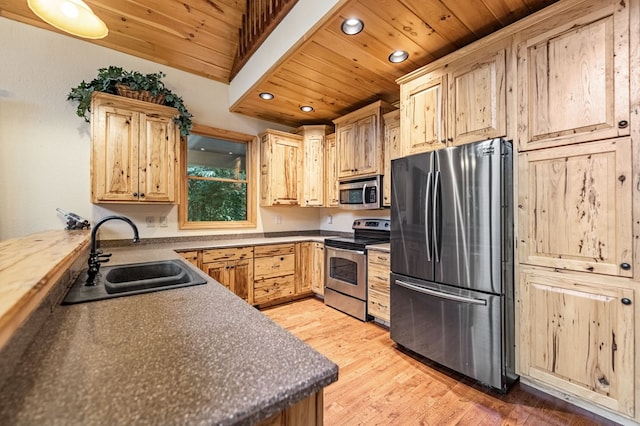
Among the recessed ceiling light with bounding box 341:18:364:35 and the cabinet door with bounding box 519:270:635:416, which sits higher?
the recessed ceiling light with bounding box 341:18:364:35

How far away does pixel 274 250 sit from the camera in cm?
349

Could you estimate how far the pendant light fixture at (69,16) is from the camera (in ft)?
4.50

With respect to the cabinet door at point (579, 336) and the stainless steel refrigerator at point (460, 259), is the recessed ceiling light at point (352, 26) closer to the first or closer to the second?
the stainless steel refrigerator at point (460, 259)

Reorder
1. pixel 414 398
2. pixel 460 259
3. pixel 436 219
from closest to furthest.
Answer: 1. pixel 414 398
2. pixel 460 259
3. pixel 436 219

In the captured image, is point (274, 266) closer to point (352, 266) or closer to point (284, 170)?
point (352, 266)

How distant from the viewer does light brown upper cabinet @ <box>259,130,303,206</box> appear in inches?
148

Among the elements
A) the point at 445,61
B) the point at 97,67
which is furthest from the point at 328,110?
the point at 97,67

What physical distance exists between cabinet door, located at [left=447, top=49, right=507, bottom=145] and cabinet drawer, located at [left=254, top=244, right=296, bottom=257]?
2320 mm

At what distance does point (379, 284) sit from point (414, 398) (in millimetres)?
1141

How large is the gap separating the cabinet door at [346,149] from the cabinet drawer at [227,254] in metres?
1.55

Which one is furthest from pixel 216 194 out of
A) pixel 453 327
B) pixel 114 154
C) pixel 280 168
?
pixel 453 327

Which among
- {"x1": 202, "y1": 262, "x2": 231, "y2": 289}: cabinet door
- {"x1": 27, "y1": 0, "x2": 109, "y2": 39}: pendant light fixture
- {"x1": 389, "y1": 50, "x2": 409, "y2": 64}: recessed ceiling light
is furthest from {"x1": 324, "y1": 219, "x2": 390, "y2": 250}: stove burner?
{"x1": 27, "y1": 0, "x2": 109, "y2": 39}: pendant light fixture

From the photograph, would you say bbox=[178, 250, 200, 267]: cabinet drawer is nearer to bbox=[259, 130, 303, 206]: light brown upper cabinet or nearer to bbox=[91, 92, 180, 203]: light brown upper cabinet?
bbox=[91, 92, 180, 203]: light brown upper cabinet

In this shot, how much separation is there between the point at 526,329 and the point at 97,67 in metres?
4.46
